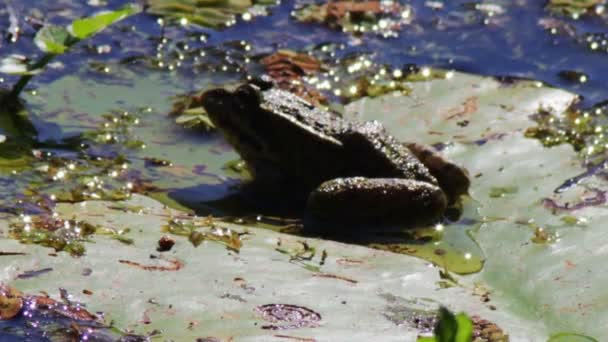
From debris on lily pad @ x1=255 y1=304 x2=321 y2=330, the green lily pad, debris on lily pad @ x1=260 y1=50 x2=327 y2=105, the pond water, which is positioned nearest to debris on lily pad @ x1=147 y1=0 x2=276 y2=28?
the pond water

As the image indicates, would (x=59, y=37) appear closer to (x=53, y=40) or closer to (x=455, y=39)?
(x=53, y=40)

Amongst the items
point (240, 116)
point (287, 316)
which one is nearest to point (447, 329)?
point (287, 316)

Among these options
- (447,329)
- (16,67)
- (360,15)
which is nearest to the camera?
(447,329)

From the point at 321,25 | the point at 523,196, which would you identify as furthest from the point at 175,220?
the point at 321,25

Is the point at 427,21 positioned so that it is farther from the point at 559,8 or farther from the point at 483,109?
the point at 483,109

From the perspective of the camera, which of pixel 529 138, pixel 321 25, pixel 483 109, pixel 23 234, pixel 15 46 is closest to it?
pixel 23 234

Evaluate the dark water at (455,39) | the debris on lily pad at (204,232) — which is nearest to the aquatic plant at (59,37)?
the dark water at (455,39)

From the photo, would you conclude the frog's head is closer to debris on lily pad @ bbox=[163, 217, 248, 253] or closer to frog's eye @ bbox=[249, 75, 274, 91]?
frog's eye @ bbox=[249, 75, 274, 91]
